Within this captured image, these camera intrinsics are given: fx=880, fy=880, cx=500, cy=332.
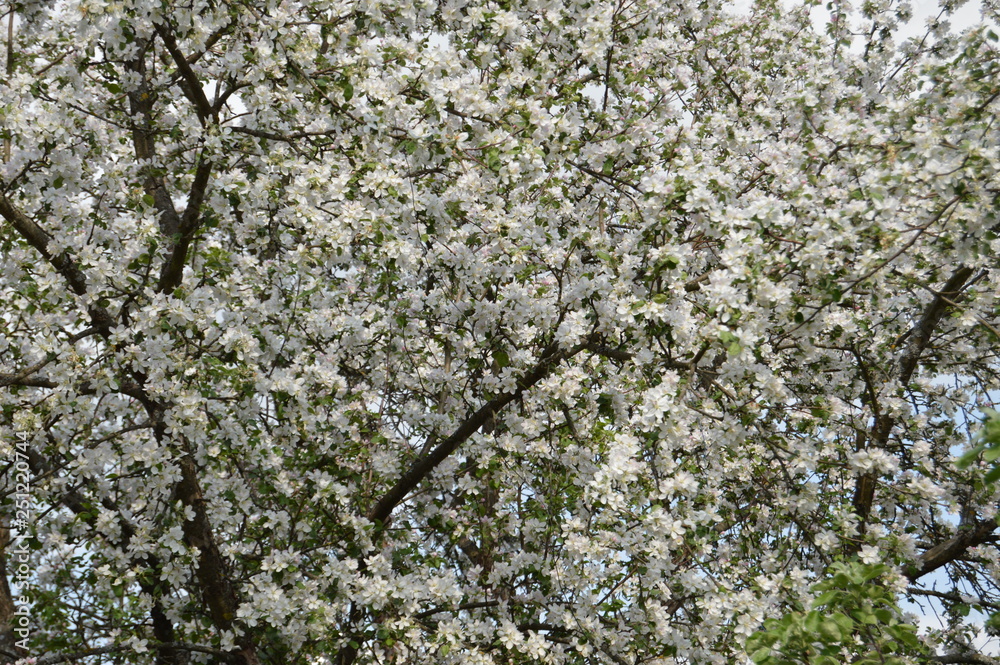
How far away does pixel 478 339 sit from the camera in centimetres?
655

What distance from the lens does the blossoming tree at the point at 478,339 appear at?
500cm

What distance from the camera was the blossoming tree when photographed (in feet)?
16.4

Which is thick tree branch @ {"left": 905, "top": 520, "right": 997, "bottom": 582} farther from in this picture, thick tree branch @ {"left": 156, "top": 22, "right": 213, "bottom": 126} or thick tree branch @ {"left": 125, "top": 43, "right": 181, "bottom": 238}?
thick tree branch @ {"left": 125, "top": 43, "right": 181, "bottom": 238}

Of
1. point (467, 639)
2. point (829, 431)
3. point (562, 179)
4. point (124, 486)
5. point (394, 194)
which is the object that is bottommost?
point (467, 639)

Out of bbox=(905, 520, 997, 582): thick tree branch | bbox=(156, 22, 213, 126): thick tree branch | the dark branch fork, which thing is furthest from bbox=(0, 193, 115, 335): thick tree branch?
bbox=(905, 520, 997, 582): thick tree branch

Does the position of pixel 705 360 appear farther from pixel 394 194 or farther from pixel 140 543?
pixel 140 543

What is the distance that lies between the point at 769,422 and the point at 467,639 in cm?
252

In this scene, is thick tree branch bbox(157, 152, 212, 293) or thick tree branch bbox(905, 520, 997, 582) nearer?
thick tree branch bbox(157, 152, 212, 293)

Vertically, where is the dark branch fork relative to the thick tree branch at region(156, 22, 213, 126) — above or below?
below

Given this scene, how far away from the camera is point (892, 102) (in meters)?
5.34

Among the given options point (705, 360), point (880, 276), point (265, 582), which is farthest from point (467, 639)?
point (880, 276)

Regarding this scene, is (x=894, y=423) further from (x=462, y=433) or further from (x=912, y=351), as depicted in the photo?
(x=462, y=433)

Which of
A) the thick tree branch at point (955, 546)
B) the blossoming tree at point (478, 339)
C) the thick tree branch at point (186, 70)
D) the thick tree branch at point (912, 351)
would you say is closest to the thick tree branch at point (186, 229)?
the blossoming tree at point (478, 339)

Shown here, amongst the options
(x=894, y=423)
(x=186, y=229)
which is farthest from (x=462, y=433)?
(x=894, y=423)
